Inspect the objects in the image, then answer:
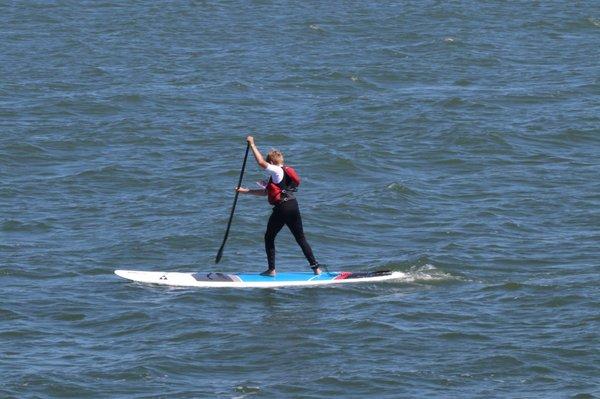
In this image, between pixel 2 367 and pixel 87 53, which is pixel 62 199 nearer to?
pixel 2 367

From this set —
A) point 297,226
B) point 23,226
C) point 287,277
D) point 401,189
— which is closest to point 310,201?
point 401,189

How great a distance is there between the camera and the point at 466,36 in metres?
43.8

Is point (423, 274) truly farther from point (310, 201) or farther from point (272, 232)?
point (310, 201)

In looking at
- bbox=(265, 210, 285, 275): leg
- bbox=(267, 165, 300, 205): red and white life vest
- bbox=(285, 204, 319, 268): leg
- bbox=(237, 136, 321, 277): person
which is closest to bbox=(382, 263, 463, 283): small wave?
bbox=(285, 204, 319, 268): leg

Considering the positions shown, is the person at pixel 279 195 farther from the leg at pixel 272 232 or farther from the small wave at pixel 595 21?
the small wave at pixel 595 21

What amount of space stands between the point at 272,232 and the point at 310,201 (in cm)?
573

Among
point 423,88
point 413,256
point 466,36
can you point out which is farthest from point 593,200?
point 466,36

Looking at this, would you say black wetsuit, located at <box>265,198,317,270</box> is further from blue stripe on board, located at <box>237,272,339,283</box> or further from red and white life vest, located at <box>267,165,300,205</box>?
blue stripe on board, located at <box>237,272,339,283</box>

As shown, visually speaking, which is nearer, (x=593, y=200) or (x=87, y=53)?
(x=593, y=200)

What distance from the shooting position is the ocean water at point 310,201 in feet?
53.8

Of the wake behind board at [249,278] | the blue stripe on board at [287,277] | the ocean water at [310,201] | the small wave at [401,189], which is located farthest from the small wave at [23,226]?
the small wave at [401,189]

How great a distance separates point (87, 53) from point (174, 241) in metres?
19.6

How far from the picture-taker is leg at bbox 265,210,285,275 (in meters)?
19.2

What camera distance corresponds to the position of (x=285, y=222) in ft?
63.1
